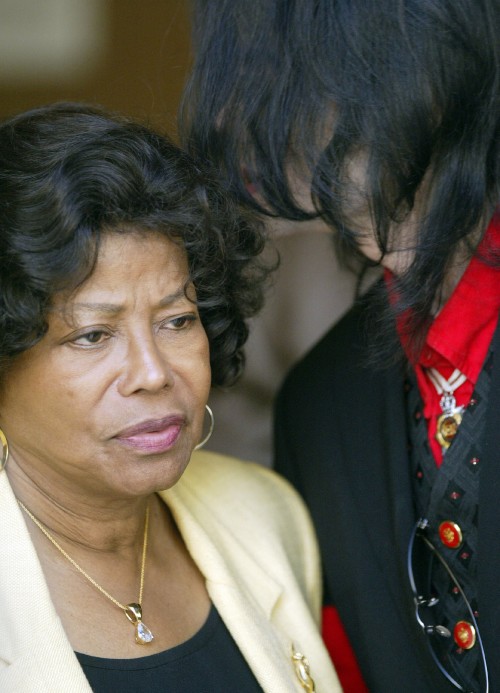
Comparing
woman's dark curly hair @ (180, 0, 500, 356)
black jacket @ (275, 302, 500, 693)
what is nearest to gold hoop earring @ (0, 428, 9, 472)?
woman's dark curly hair @ (180, 0, 500, 356)

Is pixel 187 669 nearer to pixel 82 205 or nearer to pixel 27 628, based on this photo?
pixel 27 628

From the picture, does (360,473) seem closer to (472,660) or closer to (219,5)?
(472,660)

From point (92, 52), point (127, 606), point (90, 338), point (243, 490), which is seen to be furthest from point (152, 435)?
point (92, 52)

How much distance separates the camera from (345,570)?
2.26 m

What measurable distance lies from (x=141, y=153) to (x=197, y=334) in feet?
1.15

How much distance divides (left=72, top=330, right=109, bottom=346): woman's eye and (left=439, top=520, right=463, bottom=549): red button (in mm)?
784

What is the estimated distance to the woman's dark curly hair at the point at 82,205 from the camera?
5.61ft

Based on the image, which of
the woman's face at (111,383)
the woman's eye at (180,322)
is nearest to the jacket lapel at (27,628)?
the woman's face at (111,383)

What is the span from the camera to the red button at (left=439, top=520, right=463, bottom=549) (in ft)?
6.58

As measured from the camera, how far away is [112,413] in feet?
5.77

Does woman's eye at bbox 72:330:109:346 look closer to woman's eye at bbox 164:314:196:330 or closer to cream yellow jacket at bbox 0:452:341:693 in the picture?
woman's eye at bbox 164:314:196:330

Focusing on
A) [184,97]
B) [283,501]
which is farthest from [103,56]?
[283,501]

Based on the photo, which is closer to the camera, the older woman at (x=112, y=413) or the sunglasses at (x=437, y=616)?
the older woman at (x=112, y=413)

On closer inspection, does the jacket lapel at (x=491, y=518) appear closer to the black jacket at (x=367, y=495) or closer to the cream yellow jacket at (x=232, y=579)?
the black jacket at (x=367, y=495)
